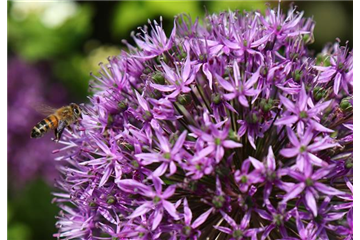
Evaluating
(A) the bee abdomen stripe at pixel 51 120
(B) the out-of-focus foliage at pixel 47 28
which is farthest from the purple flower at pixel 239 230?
(B) the out-of-focus foliage at pixel 47 28

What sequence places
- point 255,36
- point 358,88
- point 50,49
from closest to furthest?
point 358,88 < point 255,36 < point 50,49

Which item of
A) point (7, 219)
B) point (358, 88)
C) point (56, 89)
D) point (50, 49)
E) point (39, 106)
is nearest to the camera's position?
point (358, 88)

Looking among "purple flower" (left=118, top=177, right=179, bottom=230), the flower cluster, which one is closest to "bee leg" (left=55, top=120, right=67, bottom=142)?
"purple flower" (left=118, top=177, right=179, bottom=230)

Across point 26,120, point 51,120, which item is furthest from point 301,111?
point 26,120

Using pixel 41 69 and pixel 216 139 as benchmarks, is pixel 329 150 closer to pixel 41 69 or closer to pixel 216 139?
pixel 216 139

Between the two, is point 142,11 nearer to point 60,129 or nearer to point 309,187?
point 60,129
